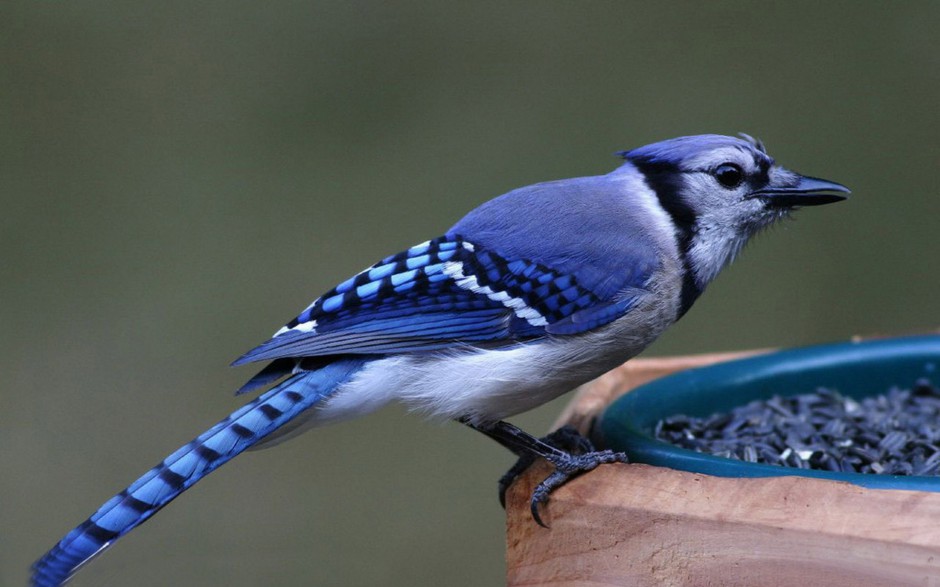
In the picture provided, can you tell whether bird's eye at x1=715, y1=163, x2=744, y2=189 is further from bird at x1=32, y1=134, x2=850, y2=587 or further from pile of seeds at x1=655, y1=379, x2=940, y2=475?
pile of seeds at x1=655, y1=379, x2=940, y2=475

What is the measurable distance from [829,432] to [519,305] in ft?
2.63

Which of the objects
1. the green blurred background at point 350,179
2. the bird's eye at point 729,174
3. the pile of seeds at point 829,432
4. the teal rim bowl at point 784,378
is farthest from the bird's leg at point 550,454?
the green blurred background at point 350,179

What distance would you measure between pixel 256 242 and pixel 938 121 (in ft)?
10.7

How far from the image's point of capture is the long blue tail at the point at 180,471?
208 centimetres

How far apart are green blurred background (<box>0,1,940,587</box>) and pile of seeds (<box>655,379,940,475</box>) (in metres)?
2.30

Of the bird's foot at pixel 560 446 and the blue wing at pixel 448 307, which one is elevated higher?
the blue wing at pixel 448 307

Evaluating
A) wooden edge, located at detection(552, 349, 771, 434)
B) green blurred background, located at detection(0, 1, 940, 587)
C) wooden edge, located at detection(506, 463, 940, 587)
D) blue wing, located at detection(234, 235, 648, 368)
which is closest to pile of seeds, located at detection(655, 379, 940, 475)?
wooden edge, located at detection(552, 349, 771, 434)

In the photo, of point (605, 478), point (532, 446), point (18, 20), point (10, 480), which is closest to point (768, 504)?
point (605, 478)

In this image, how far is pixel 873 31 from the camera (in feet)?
18.2

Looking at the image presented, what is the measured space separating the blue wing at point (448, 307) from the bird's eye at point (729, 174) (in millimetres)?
318

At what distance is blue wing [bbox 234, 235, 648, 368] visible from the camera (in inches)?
95.6

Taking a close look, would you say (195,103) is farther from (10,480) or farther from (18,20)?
(10,480)

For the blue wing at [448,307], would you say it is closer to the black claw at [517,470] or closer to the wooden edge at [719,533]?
the black claw at [517,470]

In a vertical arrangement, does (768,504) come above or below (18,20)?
below
